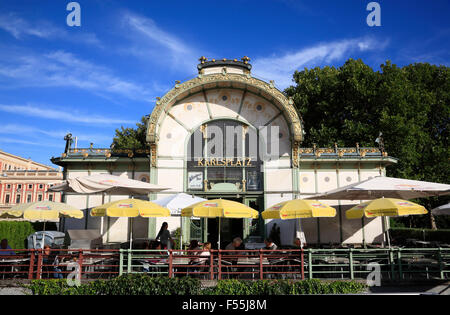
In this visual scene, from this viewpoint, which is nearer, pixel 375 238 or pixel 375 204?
pixel 375 204

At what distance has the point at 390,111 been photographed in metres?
29.0

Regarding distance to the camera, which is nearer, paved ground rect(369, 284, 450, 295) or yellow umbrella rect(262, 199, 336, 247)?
paved ground rect(369, 284, 450, 295)

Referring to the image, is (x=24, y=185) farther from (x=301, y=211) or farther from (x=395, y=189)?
(x=395, y=189)

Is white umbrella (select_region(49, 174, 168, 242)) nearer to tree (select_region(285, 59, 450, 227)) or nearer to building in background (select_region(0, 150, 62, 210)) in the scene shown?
tree (select_region(285, 59, 450, 227))

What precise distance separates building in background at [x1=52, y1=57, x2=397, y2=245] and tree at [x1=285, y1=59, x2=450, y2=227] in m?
10.5

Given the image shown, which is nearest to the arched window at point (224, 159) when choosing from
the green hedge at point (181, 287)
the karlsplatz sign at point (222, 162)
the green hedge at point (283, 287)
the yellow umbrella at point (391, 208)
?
the karlsplatz sign at point (222, 162)

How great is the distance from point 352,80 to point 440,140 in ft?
34.2

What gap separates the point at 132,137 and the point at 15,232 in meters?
19.2

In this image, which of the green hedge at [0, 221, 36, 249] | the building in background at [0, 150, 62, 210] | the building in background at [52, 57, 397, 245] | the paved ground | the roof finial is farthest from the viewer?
the building in background at [0, 150, 62, 210]

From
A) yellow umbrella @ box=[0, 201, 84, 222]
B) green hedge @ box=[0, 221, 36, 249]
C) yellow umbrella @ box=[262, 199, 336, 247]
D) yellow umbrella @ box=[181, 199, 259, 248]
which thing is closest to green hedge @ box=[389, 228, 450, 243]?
yellow umbrella @ box=[262, 199, 336, 247]

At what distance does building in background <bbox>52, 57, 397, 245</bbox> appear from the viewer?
57.9 feet

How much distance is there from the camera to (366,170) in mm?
18438

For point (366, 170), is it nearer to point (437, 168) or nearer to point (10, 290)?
point (437, 168)
